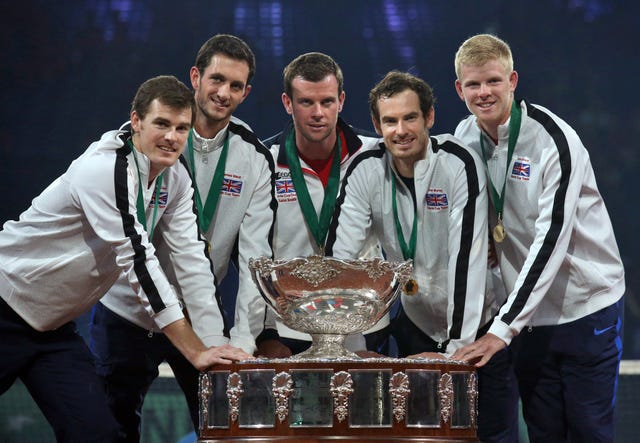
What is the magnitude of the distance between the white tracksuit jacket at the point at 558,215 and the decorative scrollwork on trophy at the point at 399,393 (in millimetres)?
761

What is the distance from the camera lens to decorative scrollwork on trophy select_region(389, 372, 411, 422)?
274cm

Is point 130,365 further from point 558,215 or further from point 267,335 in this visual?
point 558,215

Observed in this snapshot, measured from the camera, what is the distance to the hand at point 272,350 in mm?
3623

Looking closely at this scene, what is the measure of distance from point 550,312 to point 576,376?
23 centimetres

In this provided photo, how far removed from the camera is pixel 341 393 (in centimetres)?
272

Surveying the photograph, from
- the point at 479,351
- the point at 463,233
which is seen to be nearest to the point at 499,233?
the point at 463,233

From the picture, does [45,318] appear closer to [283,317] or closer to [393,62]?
[283,317]

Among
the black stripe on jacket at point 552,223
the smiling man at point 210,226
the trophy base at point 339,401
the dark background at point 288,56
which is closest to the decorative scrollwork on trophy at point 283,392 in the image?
the trophy base at point 339,401

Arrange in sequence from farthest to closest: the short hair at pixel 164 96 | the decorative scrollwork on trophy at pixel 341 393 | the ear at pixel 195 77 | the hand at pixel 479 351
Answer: the ear at pixel 195 77 → the short hair at pixel 164 96 → the hand at pixel 479 351 → the decorative scrollwork on trophy at pixel 341 393

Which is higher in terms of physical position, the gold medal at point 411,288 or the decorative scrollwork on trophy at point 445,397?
the gold medal at point 411,288

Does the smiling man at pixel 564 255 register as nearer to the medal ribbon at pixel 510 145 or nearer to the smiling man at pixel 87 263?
the medal ribbon at pixel 510 145

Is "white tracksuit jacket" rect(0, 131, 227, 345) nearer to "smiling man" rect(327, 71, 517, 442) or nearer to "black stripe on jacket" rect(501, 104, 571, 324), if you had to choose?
"smiling man" rect(327, 71, 517, 442)

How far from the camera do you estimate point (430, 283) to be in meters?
3.69

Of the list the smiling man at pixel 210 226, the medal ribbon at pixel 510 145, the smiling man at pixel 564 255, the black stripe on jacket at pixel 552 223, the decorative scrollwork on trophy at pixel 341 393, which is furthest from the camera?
the smiling man at pixel 210 226
